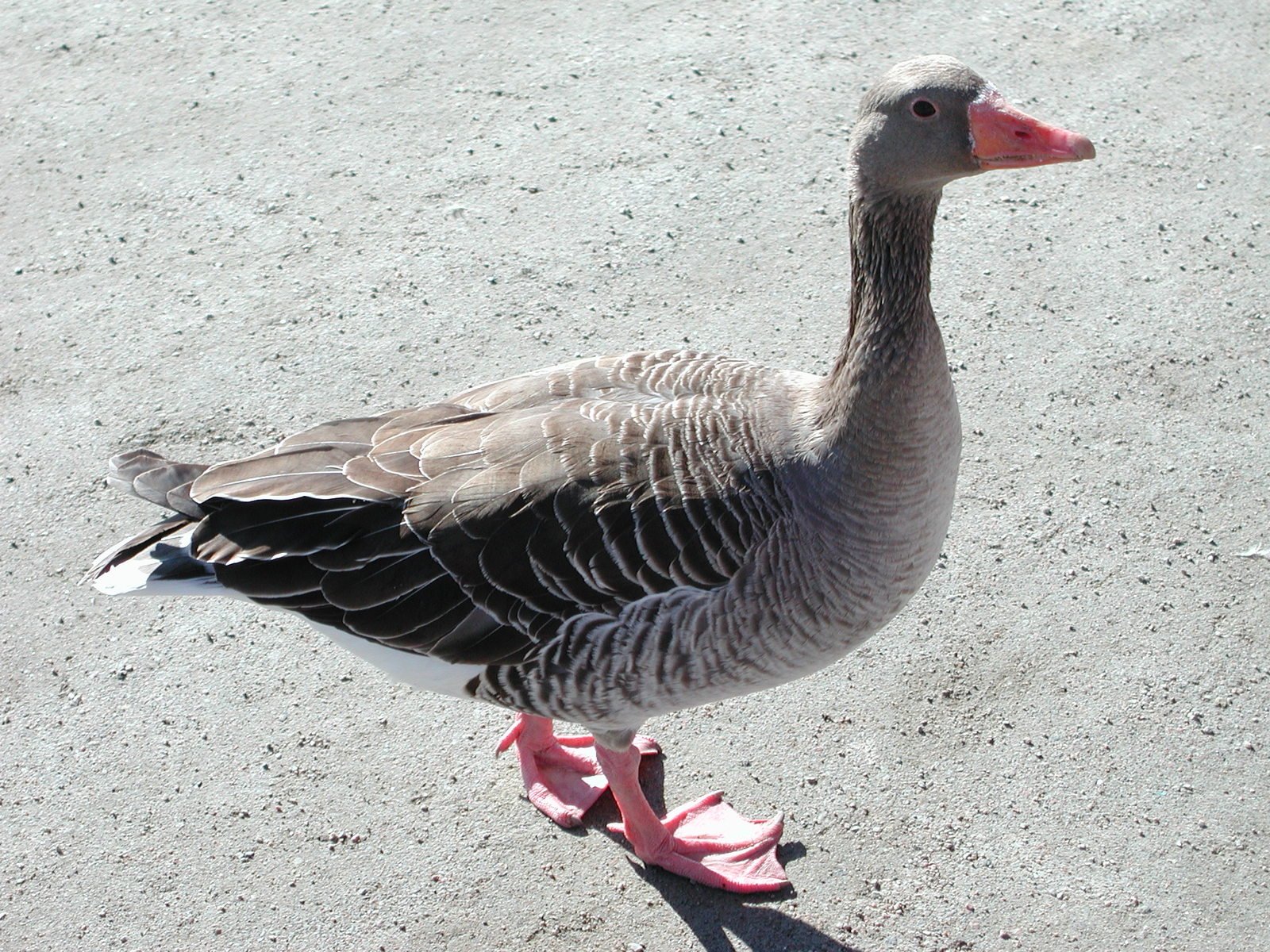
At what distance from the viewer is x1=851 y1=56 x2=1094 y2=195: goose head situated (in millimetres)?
3023

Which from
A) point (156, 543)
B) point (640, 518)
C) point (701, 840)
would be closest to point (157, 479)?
point (156, 543)

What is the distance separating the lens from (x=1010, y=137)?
3.03m

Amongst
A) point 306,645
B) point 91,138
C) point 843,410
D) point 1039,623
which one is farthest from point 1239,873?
point 91,138

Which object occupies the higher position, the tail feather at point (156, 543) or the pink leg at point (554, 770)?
the tail feather at point (156, 543)

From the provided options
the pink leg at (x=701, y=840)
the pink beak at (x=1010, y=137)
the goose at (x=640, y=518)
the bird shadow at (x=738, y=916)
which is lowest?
the bird shadow at (x=738, y=916)

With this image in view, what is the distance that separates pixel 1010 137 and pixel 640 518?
1.34 m

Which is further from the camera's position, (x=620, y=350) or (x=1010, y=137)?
(x=620, y=350)

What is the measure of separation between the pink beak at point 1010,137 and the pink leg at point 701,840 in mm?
1995

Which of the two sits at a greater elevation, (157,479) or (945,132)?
(945,132)

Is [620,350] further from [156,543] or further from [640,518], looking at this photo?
[156,543]

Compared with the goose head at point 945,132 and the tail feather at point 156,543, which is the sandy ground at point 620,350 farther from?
the goose head at point 945,132

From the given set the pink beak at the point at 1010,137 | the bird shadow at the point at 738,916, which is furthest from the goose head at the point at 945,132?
the bird shadow at the point at 738,916

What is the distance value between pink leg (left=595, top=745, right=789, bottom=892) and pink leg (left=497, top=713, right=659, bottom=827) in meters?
0.19

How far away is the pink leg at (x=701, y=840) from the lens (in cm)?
371
